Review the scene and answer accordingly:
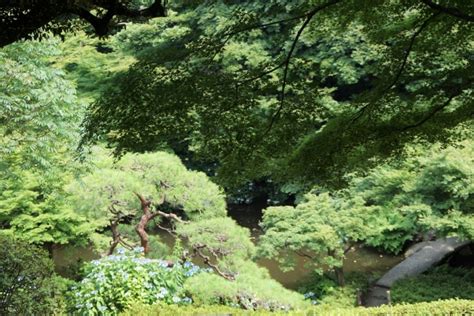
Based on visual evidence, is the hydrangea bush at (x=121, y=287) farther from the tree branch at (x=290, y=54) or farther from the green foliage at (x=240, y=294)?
the tree branch at (x=290, y=54)

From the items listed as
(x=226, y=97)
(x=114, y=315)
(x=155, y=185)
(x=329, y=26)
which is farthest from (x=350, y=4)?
(x=155, y=185)

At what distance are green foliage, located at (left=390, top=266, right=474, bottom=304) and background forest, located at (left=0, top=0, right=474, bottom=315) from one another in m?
0.03

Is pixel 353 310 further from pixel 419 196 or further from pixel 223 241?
pixel 419 196

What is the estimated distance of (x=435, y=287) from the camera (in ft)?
22.9

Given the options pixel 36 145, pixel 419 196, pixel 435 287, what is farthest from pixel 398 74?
pixel 419 196

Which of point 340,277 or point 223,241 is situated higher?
point 223,241

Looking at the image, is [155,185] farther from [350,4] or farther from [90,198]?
[350,4]

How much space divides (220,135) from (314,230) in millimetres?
4243

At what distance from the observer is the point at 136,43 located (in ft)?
41.3

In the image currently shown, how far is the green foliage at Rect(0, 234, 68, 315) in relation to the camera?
161 inches

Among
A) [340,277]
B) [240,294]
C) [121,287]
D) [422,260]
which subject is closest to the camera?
[121,287]

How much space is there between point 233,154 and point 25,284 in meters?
2.20

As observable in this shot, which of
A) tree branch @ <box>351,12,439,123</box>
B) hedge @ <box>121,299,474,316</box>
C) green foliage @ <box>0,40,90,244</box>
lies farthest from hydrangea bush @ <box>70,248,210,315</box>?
tree branch @ <box>351,12,439,123</box>

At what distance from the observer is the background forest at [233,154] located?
346 cm
